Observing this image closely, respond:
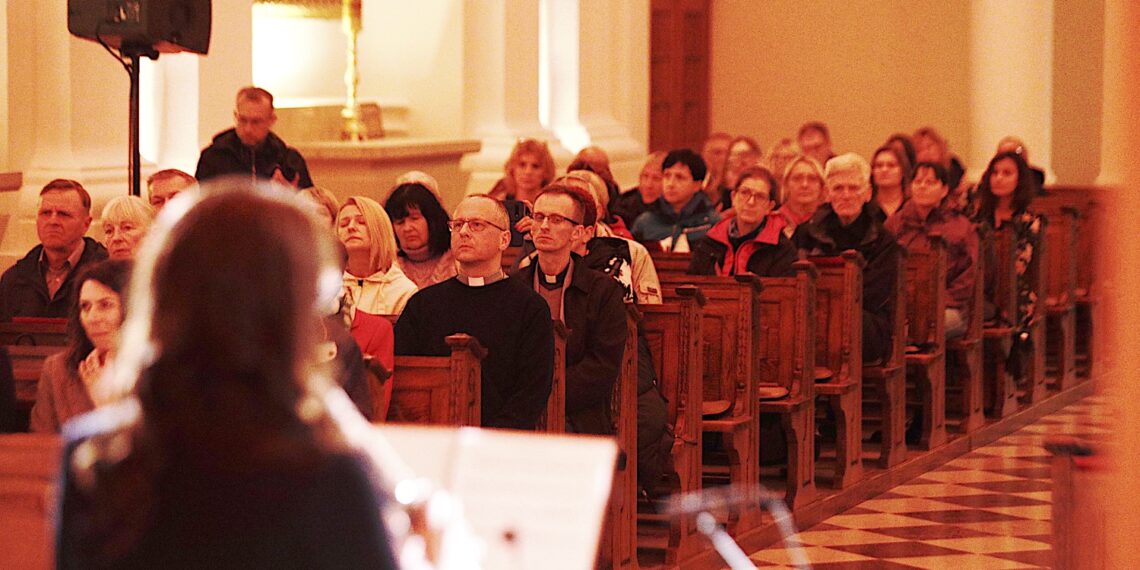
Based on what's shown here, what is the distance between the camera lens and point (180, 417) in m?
1.53

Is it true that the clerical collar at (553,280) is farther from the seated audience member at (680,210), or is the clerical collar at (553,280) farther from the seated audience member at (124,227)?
the seated audience member at (680,210)

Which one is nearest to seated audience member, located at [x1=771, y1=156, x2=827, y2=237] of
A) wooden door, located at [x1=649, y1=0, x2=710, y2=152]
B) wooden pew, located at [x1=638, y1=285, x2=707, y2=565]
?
wooden pew, located at [x1=638, y1=285, x2=707, y2=565]

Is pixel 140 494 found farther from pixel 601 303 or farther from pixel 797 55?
pixel 797 55

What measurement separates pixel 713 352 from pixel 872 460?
6.21 ft

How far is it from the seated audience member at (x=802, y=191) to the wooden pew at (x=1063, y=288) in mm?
2264

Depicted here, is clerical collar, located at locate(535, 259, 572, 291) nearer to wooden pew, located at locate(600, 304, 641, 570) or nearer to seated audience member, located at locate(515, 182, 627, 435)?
seated audience member, located at locate(515, 182, 627, 435)

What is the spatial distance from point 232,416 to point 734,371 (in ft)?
18.4

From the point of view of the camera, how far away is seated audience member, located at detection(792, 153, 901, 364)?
8602mm

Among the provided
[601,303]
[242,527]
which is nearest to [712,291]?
[601,303]

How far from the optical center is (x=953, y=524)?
746 cm

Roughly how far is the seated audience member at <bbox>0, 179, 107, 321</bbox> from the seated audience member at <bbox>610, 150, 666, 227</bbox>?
4470 mm

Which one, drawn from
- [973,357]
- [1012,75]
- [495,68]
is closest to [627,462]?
[973,357]

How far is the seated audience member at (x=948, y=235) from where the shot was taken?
9516mm

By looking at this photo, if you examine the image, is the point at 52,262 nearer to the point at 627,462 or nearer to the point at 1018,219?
the point at 627,462
